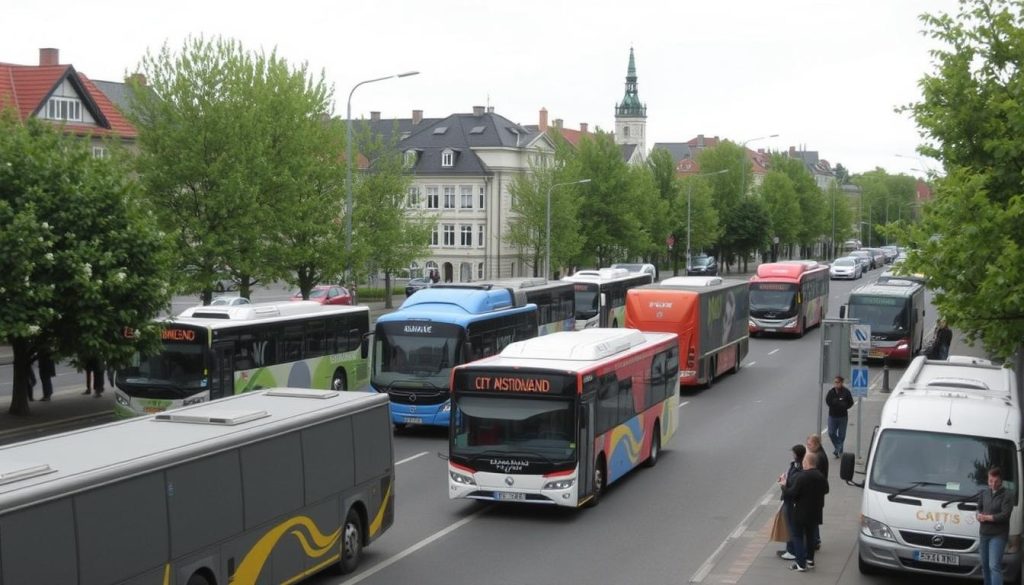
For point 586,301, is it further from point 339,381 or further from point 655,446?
point 655,446

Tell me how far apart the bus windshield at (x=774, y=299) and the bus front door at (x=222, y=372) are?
90.2 feet

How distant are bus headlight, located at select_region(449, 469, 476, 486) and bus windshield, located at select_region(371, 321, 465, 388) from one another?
290 inches

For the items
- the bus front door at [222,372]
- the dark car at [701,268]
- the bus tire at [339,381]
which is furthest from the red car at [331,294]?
the dark car at [701,268]

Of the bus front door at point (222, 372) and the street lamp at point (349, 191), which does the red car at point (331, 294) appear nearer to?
the street lamp at point (349, 191)

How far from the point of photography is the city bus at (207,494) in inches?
393

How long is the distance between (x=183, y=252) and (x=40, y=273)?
14.6 metres

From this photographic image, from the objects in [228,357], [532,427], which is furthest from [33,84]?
[532,427]

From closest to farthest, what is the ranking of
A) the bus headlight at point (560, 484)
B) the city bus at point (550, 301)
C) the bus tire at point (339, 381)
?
1. the bus headlight at point (560, 484)
2. the bus tire at point (339, 381)
3. the city bus at point (550, 301)

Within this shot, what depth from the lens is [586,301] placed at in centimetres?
4594

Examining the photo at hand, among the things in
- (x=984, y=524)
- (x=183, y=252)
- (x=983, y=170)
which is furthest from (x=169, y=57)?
(x=984, y=524)

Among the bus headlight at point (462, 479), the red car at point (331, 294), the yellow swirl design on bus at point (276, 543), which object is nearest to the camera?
the yellow swirl design on bus at point (276, 543)

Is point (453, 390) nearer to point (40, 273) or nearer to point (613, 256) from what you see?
point (40, 273)

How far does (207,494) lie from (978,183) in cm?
1038

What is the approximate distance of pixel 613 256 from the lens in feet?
277
